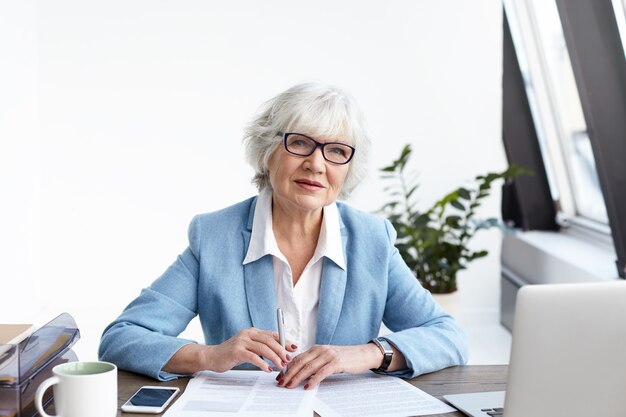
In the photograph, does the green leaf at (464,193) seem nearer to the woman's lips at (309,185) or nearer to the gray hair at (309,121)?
the gray hair at (309,121)

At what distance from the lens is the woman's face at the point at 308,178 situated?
1945mm

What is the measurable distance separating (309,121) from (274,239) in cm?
30

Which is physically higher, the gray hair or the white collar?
the gray hair

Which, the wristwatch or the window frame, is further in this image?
the window frame

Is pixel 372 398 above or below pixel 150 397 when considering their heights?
below

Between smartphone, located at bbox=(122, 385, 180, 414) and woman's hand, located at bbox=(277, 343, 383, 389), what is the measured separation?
0.22 meters

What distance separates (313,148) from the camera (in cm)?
196

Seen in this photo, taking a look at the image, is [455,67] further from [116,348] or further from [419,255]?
[116,348]

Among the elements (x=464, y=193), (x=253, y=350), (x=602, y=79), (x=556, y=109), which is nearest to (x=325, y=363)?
(x=253, y=350)

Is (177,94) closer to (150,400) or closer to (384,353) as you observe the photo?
(384,353)

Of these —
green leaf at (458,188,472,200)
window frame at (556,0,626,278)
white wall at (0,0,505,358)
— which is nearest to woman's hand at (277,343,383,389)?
window frame at (556,0,626,278)

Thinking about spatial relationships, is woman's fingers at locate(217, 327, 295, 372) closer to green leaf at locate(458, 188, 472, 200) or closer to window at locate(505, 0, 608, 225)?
green leaf at locate(458, 188, 472, 200)

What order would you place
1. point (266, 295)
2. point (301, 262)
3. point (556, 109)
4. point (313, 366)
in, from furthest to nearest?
point (556, 109), point (301, 262), point (266, 295), point (313, 366)

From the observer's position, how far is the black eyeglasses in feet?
6.40
